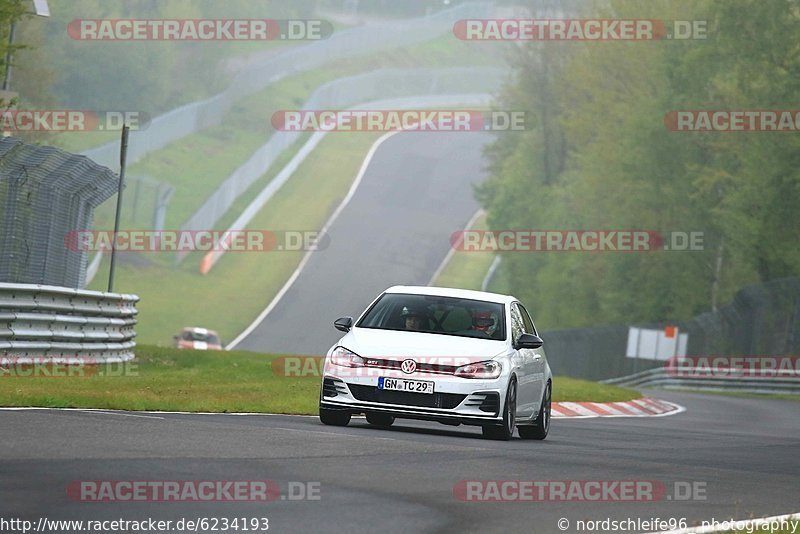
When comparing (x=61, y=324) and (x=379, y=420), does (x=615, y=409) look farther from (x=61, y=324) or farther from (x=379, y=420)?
(x=379, y=420)

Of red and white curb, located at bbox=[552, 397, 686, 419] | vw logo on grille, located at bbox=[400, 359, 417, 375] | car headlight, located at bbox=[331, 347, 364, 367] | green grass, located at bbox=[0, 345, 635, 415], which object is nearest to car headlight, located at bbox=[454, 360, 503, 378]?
vw logo on grille, located at bbox=[400, 359, 417, 375]

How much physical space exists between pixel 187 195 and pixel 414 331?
67.5m

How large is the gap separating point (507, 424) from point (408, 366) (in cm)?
121

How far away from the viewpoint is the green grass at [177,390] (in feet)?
56.9

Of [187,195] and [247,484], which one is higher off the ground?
[187,195]

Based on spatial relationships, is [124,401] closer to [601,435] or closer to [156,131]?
[601,435]

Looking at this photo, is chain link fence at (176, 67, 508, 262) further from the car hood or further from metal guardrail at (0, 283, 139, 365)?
the car hood

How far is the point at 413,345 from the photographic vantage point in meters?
16.1

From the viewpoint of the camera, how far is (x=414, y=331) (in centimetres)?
1680

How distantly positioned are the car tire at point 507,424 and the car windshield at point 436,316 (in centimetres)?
58

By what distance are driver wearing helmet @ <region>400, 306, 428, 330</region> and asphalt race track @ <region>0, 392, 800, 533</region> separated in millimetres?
1049

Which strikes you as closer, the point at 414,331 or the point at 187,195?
the point at 414,331

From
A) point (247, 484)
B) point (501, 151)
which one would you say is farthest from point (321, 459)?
point (501, 151)

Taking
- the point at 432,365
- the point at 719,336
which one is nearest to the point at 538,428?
the point at 432,365
